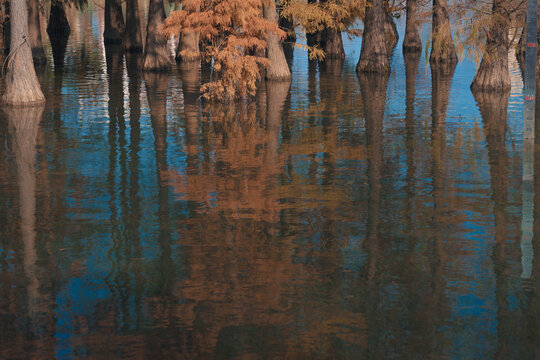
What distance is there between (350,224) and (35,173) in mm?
7210

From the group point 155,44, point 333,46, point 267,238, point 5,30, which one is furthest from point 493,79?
point 5,30

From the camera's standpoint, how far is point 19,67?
26.4 meters

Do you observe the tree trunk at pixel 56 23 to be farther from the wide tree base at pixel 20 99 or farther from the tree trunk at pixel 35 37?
the wide tree base at pixel 20 99

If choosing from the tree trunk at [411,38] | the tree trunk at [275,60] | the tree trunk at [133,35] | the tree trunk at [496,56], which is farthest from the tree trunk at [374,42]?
the tree trunk at [133,35]

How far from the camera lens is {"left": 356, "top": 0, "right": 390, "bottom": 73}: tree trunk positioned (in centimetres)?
3859

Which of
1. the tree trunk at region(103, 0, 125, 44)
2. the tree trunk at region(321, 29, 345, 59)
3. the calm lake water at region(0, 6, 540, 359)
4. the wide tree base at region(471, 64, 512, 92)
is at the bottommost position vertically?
the calm lake water at region(0, 6, 540, 359)

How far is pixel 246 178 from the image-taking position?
634 inches

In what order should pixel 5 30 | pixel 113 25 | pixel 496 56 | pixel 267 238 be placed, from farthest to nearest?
pixel 113 25 < pixel 5 30 < pixel 496 56 < pixel 267 238

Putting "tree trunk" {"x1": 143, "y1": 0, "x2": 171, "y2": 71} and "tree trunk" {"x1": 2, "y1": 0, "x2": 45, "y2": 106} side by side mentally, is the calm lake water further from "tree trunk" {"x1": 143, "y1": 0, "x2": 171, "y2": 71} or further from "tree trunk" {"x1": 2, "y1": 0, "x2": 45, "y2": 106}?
"tree trunk" {"x1": 143, "y1": 0, "x2": 171, "y2": 71}

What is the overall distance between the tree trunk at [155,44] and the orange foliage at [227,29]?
38.3 ft

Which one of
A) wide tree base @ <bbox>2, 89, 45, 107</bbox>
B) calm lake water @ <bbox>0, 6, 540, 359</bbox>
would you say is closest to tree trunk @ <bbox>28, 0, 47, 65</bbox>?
wide tree base @ <bbox>2, 89, 45, 107</bbox>

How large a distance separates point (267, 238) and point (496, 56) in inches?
795

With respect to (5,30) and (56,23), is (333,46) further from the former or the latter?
(56,23)

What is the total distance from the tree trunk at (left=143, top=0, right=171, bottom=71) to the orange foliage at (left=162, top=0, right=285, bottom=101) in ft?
38.3
